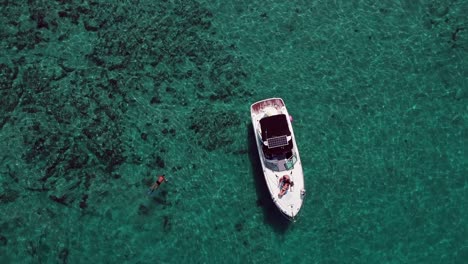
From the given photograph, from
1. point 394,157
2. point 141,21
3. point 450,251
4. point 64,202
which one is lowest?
point 450,251

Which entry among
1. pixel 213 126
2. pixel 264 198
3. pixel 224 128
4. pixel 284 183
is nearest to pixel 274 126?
pixel 284 183

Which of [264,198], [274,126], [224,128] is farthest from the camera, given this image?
[224,128]

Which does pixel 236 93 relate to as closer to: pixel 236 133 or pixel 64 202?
pixel 236 133

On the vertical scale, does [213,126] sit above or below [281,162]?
above

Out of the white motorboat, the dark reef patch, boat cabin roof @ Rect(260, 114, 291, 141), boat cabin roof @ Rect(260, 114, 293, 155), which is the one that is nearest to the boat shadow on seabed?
the white motorboat

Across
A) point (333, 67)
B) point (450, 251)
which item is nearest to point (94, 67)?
point (333, 67)

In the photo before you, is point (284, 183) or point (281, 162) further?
point (281, 162)

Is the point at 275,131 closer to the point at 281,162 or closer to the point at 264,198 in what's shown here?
the point at 281,162

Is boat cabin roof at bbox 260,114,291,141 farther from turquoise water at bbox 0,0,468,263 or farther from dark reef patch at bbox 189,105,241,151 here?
dark reef patch at bbox 189,105,241,151
